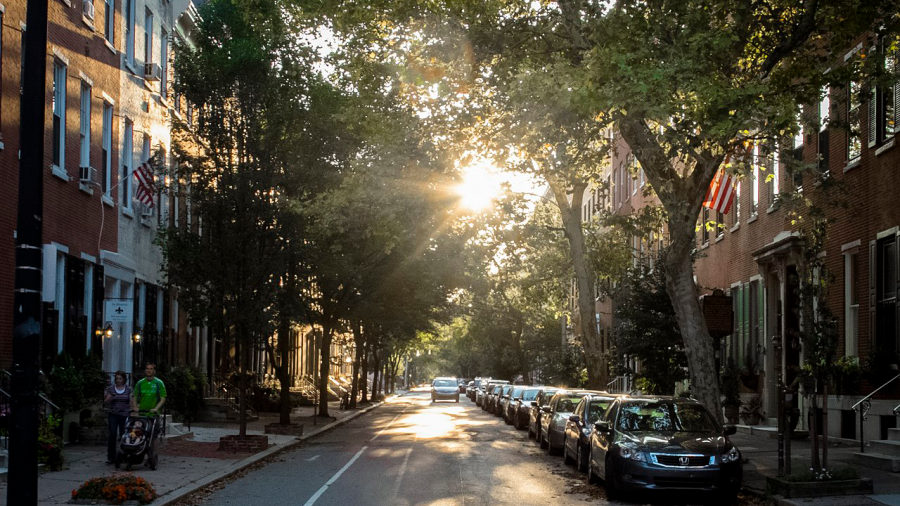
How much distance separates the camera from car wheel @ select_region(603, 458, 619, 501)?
1559 centimetres

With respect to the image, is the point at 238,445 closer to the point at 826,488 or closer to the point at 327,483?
the point at 327,483

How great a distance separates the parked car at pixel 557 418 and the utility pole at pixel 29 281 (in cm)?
1583

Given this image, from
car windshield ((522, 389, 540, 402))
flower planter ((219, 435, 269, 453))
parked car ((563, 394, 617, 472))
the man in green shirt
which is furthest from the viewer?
car windshield ((522, 389, 540, 402))

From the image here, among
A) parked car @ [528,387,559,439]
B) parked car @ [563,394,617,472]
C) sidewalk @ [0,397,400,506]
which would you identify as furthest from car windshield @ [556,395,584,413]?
sidewalk @ [0,397,400,506]

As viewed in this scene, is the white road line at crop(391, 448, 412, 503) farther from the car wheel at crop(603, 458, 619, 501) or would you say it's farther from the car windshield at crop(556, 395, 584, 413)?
the car windshield at crop(556, 395, 584, 413)

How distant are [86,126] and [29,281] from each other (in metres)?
17.5

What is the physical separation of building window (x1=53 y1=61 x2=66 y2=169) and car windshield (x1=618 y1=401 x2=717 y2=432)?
13.4m

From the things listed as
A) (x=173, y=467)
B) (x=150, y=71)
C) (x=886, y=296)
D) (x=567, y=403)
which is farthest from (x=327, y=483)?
(x=150, y=71)

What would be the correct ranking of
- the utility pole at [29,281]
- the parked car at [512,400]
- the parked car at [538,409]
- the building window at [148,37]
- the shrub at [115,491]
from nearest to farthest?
the utility pole at [29,281] < the shrub at [115,491] < the parked car at [538,409] < the building window at [148,37] < the parked car at [512,400]

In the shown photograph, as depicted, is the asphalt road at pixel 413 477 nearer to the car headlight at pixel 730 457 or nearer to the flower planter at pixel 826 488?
the car headlight at pixel 730 457

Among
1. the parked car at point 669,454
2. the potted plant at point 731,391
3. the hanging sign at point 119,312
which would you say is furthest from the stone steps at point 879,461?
the hanging sign at point 119,312

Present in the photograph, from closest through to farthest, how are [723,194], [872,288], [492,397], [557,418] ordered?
1. [872,288]
2. [557,418]
3. [723,194]
4. [492,397]

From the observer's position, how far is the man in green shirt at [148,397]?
1905 centimetres

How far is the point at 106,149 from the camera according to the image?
27.3 metres
